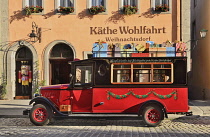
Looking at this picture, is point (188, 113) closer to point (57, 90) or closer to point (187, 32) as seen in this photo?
point (57, 90)

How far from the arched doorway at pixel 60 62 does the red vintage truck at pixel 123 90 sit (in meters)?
7.38

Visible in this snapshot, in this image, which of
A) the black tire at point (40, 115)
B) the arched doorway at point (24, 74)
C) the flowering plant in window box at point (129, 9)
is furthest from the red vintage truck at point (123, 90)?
the arched doorway at point (24, 74)

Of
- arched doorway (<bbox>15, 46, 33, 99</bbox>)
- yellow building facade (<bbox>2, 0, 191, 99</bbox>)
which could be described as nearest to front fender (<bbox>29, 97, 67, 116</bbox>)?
yellow building facade (<bbox>2, 0, 191, 99</bbox>)

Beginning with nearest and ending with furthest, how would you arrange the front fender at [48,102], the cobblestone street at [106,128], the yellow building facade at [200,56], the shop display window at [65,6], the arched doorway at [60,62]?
the cobblestone street at [106,128], the front fender at [48,102], the shop display window at [65,6], the arched doorway at [60,62], the yellow building facade at [200,56]

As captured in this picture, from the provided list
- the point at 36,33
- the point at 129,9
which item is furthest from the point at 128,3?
the point at 36,33

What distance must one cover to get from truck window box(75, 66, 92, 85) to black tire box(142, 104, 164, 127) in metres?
1.91

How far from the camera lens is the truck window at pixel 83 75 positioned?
9188mm

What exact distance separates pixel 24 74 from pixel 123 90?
9261 millimetres

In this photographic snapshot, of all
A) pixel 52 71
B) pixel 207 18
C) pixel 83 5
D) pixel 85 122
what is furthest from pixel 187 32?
pixel 85 122

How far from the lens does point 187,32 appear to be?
16.0 meters

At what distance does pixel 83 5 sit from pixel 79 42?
204 cm

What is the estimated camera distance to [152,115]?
889 cm

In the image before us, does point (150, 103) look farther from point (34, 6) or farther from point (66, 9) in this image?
point (34, 6)

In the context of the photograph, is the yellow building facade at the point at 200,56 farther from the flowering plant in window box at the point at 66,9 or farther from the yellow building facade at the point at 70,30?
the flowering plant in window box at the point at 66,9
